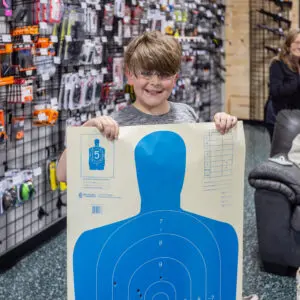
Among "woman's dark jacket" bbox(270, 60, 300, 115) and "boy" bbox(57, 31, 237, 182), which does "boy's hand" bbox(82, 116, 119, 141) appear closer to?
"boy" bbox(57, 31, 237, 182)

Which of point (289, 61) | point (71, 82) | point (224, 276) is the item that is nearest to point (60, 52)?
point (71, 82)

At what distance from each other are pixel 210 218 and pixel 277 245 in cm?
166

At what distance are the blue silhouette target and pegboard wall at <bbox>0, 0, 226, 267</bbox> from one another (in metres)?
1.71

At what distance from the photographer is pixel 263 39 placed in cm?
828

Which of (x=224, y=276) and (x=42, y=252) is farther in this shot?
(x=42, y=252)

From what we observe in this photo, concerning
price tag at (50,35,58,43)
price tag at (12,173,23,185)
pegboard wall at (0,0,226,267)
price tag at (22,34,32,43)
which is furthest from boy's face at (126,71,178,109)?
price tag at (50,35,58,43)

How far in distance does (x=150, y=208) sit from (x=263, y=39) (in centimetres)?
710

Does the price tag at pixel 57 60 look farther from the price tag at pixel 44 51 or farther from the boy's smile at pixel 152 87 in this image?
the boy's smile at pixel 152 87

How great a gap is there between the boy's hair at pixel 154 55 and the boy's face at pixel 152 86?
0.02 m

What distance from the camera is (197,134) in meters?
1.66

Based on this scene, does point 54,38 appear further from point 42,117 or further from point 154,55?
point 154,55

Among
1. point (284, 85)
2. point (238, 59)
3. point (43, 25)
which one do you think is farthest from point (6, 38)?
point (238, 59)

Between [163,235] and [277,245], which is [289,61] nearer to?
[277,245]

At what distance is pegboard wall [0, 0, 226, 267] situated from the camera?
330 cm
